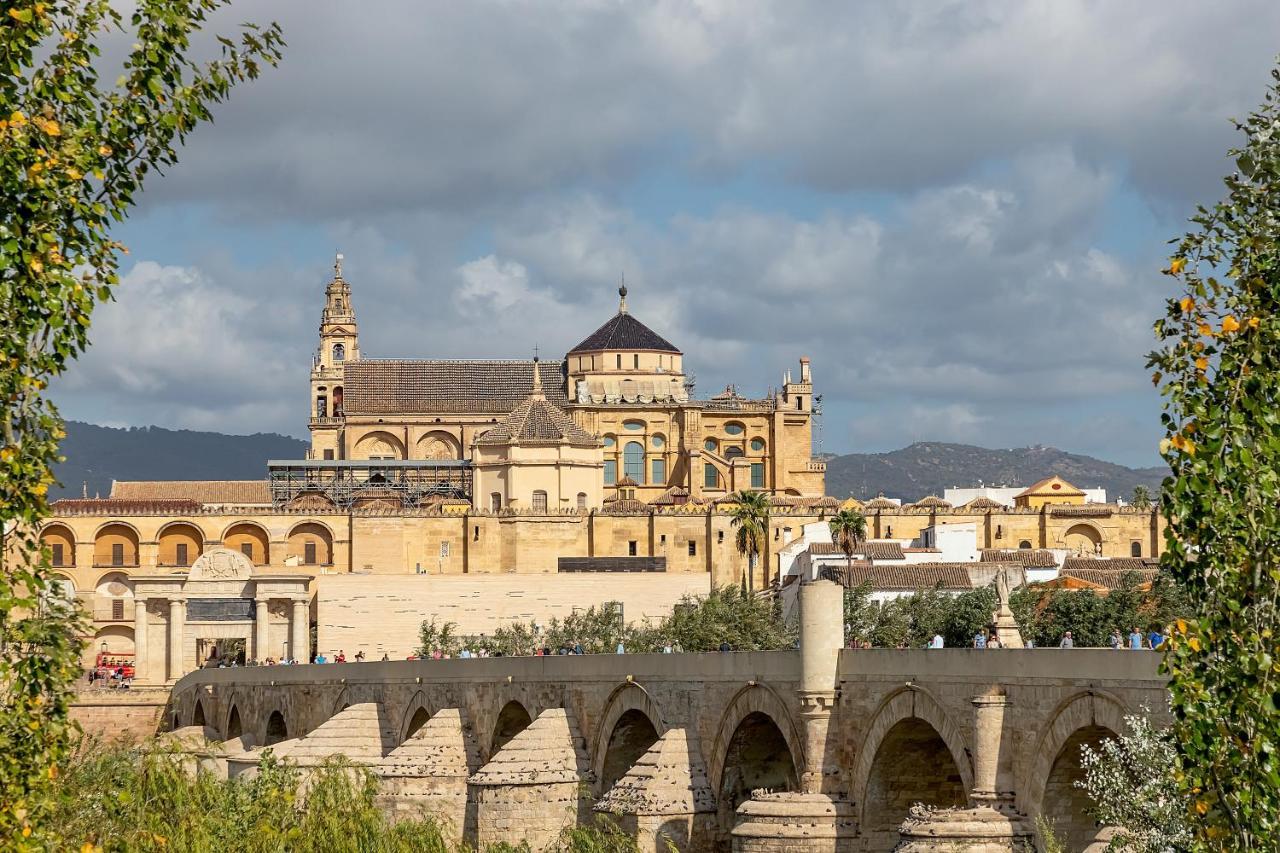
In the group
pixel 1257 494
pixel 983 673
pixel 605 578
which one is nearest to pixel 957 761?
pixel 983 673

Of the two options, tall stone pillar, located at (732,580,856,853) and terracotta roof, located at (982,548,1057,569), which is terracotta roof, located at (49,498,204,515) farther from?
tall stone pillar, located at (732,580,856,853)

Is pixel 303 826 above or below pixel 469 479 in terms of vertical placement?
below

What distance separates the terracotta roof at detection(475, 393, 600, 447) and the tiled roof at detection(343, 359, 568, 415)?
15.1 m

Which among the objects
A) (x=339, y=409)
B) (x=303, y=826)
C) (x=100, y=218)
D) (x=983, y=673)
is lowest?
(x=303, y=826)

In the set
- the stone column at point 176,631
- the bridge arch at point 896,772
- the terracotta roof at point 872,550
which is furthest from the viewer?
the terracotta roof at point 872,550

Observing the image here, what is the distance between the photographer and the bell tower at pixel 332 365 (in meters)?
123

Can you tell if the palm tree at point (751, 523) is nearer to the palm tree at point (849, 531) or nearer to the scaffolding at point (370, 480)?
the palm tree at point (849, 531)

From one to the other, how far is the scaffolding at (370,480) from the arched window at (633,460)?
31.7 ft

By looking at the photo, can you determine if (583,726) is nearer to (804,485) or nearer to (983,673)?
(983,673)

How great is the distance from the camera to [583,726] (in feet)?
149

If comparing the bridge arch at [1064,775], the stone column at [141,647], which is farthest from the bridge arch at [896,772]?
the stone column at [141,647]

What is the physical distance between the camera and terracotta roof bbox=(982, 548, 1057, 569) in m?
84.7

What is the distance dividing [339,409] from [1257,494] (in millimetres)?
116064

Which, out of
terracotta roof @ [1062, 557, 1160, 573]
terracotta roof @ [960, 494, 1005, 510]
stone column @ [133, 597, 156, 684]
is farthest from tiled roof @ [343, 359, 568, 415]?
stone column @ [133, 597, 156, 684]
